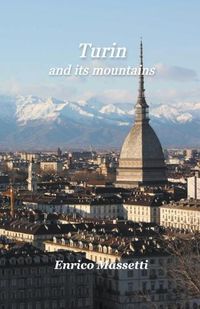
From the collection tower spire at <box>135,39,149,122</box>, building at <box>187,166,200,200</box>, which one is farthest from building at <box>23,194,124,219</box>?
tower spire at <box>135,39,149,122</box>

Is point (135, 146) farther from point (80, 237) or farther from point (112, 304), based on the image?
point (112, 304)

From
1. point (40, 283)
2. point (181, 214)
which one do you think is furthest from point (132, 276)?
point (181, 214)

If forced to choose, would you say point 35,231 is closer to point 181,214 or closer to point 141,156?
point 181,214

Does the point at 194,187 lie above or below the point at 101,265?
above

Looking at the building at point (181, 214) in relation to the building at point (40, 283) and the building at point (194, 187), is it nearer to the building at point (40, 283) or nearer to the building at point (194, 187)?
the building at point (194, 187)

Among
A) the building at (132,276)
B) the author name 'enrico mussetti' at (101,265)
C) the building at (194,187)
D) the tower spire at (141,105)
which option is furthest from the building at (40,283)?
the tower spire at (141,105)

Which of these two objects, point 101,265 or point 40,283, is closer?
point 40,283
